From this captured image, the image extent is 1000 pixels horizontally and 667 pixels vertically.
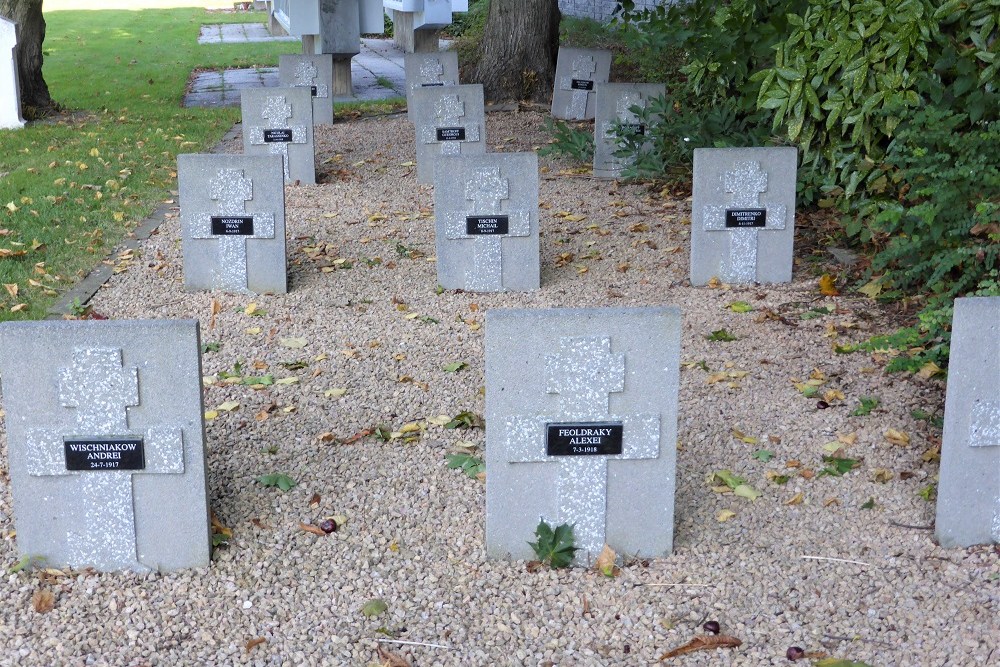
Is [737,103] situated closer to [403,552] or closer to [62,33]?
[403,552]

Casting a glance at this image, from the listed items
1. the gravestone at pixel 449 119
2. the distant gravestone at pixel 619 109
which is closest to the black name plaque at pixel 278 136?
the gravestone at pixel 449 119

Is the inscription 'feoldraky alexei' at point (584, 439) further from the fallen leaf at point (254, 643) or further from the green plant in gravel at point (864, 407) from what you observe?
the green plant in gravel at point (864, 407)

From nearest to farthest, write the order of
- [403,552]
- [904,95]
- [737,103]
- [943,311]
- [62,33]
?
1. [403,552]
2. [943,311]
3. [904,95]
4. [737,103]
5. [62,33]

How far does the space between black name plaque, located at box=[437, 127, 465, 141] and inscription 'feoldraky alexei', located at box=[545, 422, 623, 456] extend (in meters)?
6.21

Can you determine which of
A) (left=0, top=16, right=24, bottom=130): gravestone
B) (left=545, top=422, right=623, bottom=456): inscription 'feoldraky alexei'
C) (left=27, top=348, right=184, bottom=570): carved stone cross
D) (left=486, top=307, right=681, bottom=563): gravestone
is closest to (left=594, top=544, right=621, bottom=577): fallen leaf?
(left=486, top=307, right=681, bottom=563): gravestone

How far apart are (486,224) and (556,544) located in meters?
3.35

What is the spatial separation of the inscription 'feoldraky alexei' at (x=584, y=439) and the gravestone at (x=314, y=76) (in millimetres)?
9303

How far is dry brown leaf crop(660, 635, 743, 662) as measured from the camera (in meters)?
3.04

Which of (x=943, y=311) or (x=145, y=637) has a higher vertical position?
(x=943, y=311)

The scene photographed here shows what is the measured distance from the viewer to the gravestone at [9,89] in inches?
467

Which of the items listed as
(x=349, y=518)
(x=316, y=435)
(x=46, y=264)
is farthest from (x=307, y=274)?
(x=349, y=518)

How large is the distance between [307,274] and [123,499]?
3.69 metres

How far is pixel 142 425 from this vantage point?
10.9ft

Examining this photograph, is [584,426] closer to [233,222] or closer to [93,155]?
[233,222]
